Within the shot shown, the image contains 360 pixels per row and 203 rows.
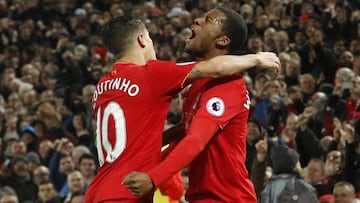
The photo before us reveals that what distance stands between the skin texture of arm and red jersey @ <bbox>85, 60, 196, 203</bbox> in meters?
0.22

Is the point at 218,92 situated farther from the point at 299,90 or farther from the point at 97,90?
the point at 299,90

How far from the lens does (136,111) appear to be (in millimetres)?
4926

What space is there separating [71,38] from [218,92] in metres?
13.3

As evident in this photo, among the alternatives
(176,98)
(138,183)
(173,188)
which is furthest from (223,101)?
(176,98)

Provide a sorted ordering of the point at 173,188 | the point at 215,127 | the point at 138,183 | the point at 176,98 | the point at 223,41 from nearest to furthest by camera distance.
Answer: the point at 138,183, the point at 215,127, the point at 223,41, the point at 173,188, the point at 176,98

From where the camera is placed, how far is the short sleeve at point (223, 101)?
4.84 metres

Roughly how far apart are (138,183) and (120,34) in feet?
3.00

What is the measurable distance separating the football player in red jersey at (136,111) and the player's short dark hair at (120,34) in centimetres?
10

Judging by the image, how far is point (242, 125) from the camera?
5.01 metres

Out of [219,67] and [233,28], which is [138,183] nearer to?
[219,67]

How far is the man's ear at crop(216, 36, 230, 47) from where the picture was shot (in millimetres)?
5059

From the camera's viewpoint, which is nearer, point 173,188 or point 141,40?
point 141,40

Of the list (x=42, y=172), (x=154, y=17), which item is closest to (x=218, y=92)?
(x=42, y=172)

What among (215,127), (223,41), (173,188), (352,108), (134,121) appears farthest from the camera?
(352,108)
